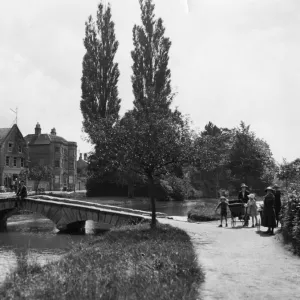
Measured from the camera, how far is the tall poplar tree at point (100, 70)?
45.9 m

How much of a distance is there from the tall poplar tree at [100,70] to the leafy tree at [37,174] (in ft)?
71.7

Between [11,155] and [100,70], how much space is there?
25.3 meters

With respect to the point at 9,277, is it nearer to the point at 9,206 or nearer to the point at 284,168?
the point at 9,206

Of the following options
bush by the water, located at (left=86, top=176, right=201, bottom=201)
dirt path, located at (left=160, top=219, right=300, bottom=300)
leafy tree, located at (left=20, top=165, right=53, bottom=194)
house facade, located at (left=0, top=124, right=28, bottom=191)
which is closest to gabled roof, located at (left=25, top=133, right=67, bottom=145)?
leafy tree, located at (left=20, top=165, right=53, bottom=194)

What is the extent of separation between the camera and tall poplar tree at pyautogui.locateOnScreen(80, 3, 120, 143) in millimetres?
45906

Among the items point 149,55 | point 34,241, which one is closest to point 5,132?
point 149,55

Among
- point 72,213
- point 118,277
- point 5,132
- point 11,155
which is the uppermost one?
point 5,132

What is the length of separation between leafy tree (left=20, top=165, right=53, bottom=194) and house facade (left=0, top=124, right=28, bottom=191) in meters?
1.76

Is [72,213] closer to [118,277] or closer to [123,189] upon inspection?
[118,277]

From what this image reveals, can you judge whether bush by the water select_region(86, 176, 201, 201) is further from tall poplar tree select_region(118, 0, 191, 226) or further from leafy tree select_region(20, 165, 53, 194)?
tall poplar tree select_region(118, 0, 191, 226)

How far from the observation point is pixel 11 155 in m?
63.0

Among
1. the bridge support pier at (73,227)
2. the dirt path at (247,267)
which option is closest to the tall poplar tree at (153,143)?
the dirt path at (247,267)

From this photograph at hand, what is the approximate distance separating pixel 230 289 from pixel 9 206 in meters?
25.0

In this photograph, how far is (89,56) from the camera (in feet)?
152
